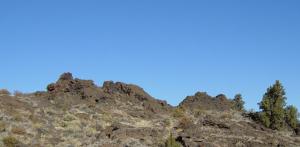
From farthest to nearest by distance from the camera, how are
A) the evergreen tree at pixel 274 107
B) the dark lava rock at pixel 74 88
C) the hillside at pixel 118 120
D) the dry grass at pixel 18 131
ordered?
1. the dark lava rock at pixel 74 88
2. the evergreen tree at pixel 274 107
3. the hillside at pixel 118 120
4. the dry grass at pixel 18 131

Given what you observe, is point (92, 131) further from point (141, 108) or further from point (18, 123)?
point (141, 108)

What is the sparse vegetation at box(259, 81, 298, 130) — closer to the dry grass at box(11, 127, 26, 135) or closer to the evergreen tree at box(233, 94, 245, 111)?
the evergreen tree at box(233, 94, 245, 111)

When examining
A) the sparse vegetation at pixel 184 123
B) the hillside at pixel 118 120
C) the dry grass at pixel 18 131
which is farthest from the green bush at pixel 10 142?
the sparse vegetation at pixel 184 123

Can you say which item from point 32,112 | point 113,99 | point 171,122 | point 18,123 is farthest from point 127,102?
point 18,123

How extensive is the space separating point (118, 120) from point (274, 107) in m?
15.4

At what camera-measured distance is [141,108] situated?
56.9 metres

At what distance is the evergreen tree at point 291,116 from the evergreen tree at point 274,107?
740 millimetres

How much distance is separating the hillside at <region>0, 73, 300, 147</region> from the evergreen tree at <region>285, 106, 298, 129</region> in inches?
85.6

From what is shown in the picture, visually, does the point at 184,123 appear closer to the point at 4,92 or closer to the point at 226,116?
the point at 226,116

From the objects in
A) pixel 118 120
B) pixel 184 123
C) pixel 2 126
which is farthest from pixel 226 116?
pixel 2 126

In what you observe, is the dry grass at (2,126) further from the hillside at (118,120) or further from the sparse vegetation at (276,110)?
the sparse vegetation at (276,110)

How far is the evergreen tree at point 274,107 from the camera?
54.3 metres

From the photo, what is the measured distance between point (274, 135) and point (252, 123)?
14.3 ft

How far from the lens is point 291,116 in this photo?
55656 millimetres
